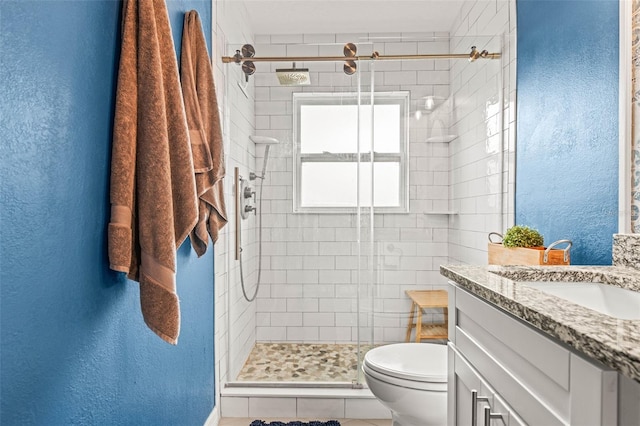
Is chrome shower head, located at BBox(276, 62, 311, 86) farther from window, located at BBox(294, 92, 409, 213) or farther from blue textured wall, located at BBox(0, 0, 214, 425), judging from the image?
blue textured wall, located at BBox(0, 0, 214, 425)

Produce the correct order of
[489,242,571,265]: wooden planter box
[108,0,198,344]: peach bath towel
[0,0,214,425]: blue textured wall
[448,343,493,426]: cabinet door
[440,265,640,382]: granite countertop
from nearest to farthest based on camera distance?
[440,265,640,382]: granite countertop
[0,0,214,425]: blue textured wall
[448,343,493,426]: cabinet door
[108,0,198,344]: peach bath towel
[489,242,571,265]: wooden planter box

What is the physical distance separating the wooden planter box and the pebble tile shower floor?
988mm

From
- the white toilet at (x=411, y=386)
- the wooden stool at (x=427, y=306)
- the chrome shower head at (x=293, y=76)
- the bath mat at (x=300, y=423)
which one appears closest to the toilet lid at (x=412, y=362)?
the white toilet at (x=411, y=386)

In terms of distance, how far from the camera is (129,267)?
1.12 m

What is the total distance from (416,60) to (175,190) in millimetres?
1636

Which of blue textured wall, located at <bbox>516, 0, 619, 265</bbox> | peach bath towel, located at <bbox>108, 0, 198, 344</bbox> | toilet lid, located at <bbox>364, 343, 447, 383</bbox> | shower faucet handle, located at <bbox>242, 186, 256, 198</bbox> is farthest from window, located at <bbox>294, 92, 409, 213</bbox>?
peach bath towel, located at <bbox>108, 0, 198, 344</bbox>

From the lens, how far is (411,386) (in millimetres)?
1666

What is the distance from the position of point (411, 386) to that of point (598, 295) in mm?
809

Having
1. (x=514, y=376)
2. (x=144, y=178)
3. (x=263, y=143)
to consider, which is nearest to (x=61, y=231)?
(x=144, y=178)

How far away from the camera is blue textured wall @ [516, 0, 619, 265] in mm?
1413

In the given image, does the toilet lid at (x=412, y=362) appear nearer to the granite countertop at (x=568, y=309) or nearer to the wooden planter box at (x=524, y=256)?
the wooden planter box at (x=524, y=256)

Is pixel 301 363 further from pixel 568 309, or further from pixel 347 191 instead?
pixel 568 309

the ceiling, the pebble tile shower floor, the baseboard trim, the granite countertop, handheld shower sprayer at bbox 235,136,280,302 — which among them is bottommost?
the baseboard trim

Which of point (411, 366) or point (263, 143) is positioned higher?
point (263, 143)
